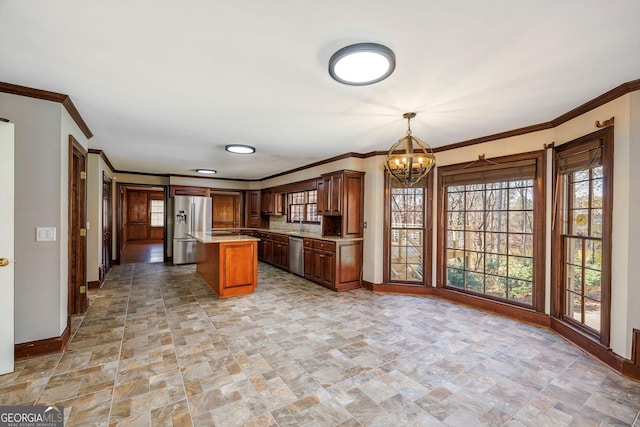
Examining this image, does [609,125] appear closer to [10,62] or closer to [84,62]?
[84,62]

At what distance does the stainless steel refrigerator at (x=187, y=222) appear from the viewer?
7273 mm

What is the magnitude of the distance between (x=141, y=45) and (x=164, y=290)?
4144 millimetres

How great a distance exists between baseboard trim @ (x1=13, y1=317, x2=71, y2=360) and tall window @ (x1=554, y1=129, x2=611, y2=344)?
16.9ft

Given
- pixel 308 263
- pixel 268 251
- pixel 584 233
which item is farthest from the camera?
pixel 268 251

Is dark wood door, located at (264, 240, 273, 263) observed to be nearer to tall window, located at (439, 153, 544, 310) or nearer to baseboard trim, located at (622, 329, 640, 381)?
tall window, located at (439, 153, 544, 310)

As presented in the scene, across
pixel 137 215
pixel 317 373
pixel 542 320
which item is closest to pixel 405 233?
pixel 542 320

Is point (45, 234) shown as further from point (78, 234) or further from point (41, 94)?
point (41, 94)

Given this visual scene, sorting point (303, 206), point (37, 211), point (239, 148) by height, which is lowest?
point (37, 211)

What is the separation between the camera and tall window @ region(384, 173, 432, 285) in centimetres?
480

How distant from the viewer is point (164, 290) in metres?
4.84

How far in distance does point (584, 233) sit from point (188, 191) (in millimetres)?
8057

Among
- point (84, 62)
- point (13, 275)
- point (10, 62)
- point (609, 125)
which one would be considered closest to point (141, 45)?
point (84, 62)

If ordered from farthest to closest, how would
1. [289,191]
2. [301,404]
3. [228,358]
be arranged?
[289,191] < [228,358] < [301,404]

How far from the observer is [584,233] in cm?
303
